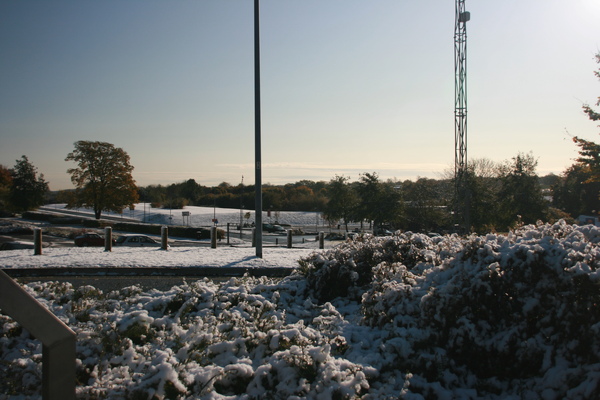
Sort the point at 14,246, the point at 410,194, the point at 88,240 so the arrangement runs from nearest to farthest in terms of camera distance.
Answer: the point at 14,246, the point at 88,240, the point at 410,194

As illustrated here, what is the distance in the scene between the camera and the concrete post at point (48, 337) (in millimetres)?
2381

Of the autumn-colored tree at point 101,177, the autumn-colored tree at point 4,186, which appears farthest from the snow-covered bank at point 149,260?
the autumn-colored tree at point 4,186

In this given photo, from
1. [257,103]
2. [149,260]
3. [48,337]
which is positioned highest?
[257,103]

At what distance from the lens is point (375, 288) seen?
5.55 m

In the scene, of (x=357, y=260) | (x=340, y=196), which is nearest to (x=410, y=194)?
(x=340, y=196)

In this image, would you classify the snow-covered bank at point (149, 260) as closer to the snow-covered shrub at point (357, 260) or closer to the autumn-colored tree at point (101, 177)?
the snow-covered shrub at point (357, 260)

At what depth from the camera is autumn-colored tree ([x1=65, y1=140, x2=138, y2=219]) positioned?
47062 millimetres

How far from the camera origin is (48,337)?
8.12ft

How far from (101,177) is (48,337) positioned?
1952 inches

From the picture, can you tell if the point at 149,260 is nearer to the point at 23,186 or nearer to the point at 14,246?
the point at 14,246

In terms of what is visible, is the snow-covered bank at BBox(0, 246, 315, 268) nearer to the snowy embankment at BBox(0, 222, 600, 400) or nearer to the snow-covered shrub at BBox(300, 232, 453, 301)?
the snow-covered shrub at BBox(300, 232, 453, 301)

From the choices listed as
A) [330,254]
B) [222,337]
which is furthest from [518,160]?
[222,337]

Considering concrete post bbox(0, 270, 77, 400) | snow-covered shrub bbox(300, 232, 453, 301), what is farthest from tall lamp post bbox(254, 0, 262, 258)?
concrete post bbox(0, 270, 77, 400)

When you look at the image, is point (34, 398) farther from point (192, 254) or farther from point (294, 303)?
point (192, 254)
